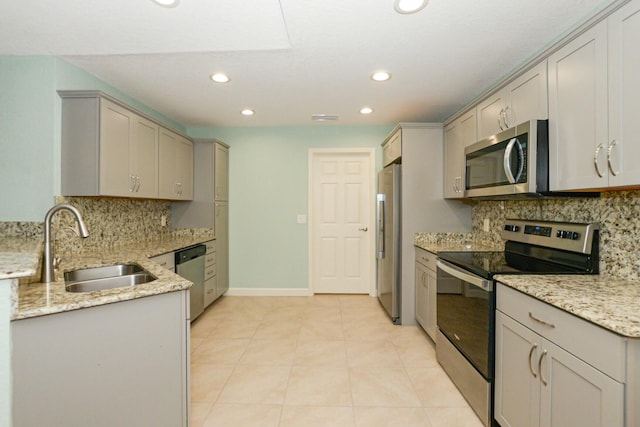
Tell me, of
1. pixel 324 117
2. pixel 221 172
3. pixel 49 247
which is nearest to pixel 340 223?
pixel 324 117

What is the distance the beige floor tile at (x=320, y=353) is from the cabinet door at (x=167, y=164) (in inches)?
84.8

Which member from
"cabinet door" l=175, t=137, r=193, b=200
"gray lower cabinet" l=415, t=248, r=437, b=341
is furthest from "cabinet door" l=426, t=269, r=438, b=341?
"cabinet door" l=175, t=137, r=193, b=200

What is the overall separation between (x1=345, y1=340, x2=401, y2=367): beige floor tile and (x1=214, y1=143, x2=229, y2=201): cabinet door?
8.28ft

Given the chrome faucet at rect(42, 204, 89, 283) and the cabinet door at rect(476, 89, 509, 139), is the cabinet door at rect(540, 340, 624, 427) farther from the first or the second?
the chrome faucet at rect(42, 204, 89, 283)

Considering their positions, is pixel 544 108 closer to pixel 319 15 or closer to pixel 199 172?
pixel 319 15

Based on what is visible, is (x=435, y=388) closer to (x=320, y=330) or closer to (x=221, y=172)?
(x=320, y=330)

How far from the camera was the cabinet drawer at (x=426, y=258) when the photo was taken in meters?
2.85

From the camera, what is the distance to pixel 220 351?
280 cm

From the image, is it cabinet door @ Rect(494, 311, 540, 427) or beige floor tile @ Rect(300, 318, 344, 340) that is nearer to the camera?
cabinet door @ Rect(494, 311, 540, 427)

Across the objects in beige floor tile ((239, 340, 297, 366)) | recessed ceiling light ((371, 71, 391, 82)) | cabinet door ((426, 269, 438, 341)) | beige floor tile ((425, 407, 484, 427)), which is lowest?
beige floor tile ((425, 407, 484, 427))

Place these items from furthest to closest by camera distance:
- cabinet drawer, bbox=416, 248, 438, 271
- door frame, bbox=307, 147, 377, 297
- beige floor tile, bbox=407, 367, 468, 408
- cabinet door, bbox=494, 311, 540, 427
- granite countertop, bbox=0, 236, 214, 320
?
door frame, bbox=307, 147, 377, 297, cabinet drawer, bbox=416, 248, 438, 271, beige floor tile, bbox=407, 367, 468, 408, cabinet door, bbox=494, 311, 540, 427, granite countertop, bbox=0, 236, 214, 320

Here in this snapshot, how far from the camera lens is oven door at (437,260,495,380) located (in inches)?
70.4

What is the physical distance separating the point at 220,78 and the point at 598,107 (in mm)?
2650

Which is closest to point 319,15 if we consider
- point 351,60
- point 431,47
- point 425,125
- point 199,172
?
point 351,60
